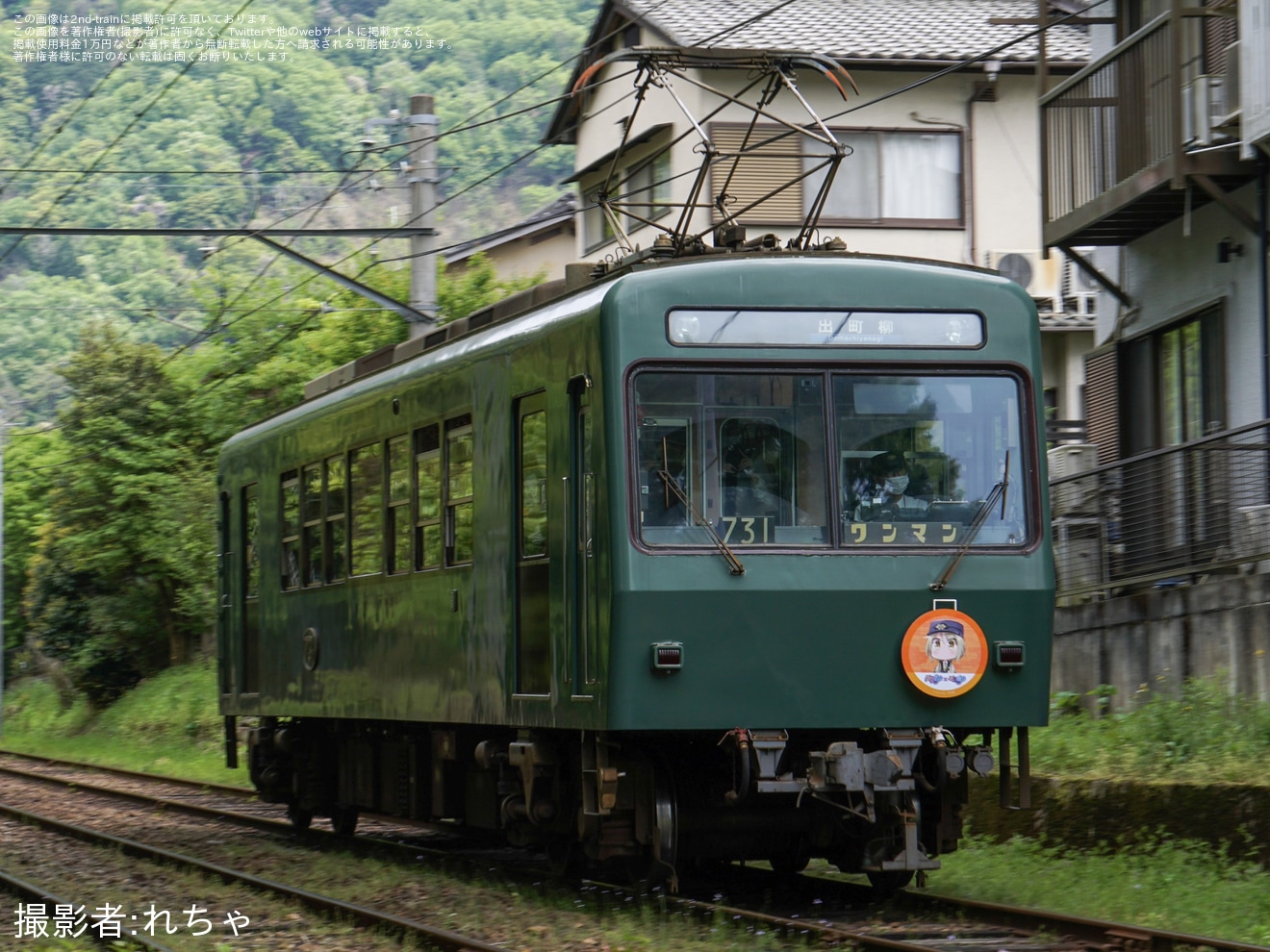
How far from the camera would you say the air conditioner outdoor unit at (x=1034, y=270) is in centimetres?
2548

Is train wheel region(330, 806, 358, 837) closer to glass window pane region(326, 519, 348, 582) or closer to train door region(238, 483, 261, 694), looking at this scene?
train door region(238, 483, 261, 694)

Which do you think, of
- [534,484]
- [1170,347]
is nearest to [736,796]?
[534,484]

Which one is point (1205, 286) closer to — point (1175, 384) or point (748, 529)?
point (1175, 384)

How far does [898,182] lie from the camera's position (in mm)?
26219

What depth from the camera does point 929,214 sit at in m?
26.4

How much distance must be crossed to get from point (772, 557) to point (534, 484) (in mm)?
1596

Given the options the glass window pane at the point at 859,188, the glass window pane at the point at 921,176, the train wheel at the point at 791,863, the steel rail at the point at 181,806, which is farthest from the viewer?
the glass window pane at the point at 921,176

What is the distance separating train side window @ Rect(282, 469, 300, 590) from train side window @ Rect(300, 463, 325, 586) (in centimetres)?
17

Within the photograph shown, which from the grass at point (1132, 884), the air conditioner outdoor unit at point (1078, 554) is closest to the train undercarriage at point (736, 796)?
the grass at point (1132, 884)

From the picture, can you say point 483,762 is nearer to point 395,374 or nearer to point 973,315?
point 395,374

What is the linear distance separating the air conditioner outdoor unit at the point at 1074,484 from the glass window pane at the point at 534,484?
5.27 metres

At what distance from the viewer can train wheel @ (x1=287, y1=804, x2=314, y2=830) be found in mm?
15539

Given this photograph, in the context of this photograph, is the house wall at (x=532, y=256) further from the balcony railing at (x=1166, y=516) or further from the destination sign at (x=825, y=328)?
the destination sign at (x=825, y=328)

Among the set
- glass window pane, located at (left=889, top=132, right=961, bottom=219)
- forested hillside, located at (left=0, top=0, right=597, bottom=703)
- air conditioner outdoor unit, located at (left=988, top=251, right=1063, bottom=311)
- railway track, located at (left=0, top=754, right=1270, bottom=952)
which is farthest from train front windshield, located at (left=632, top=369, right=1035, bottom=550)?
glass window pane, located at (left=889, top=132, right=961, bottom=219)
